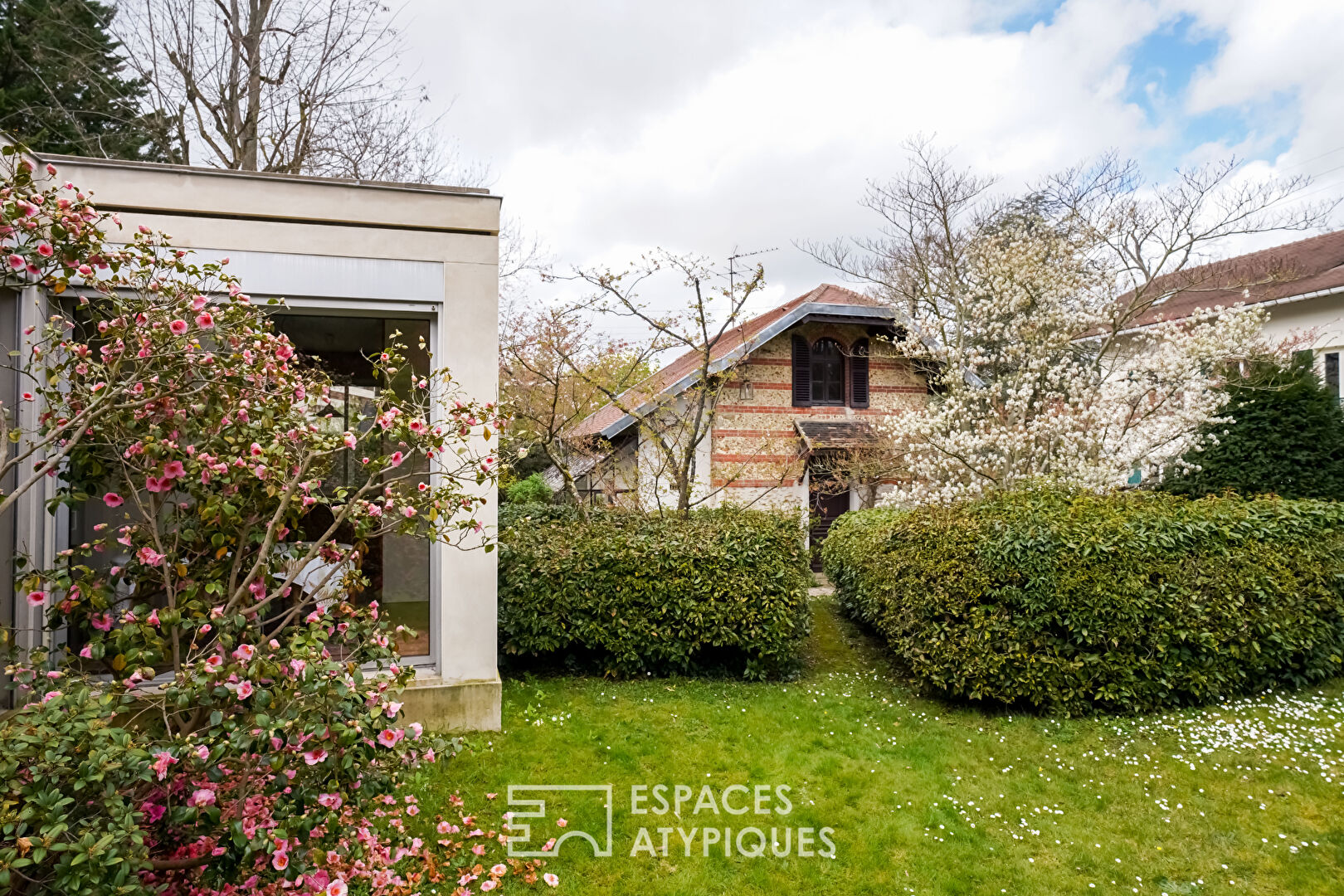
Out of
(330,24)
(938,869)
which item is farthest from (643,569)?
(330,24)

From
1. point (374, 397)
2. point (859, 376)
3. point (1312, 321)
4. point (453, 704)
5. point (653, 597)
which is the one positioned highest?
point (1312, 321)

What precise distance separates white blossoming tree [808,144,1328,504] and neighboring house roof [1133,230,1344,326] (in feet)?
2.57

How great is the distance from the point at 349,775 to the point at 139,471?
177 centimetres

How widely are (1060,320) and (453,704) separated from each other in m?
11.5

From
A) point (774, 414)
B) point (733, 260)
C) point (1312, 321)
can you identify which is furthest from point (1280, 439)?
point (733, 260)

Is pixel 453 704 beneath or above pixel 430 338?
beneath

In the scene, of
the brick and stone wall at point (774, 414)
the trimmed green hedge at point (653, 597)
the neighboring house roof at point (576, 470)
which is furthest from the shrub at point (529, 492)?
the trimmed green hedge at point (653, 597)

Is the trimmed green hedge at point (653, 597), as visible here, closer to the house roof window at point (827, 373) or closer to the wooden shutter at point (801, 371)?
the wooden shutter at point (801, 371)

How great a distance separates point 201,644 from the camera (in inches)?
156

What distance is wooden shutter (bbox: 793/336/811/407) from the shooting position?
14.7 metres

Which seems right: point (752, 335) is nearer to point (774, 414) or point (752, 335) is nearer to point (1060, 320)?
point (774, 414)

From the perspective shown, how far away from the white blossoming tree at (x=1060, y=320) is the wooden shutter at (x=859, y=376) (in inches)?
46.8

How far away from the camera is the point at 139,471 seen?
132 inches

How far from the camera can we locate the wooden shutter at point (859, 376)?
15.1m
